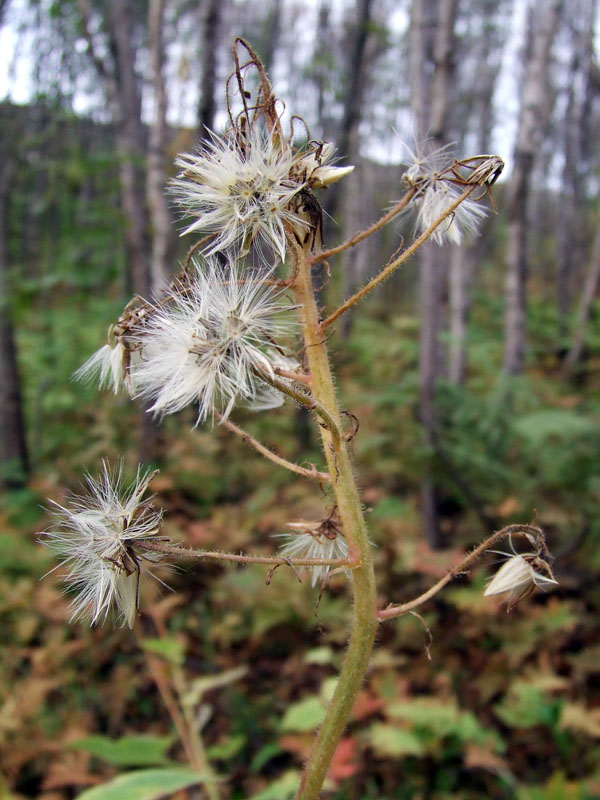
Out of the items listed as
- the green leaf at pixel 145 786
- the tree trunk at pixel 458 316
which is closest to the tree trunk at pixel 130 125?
the tree trunk at pixel 458 316

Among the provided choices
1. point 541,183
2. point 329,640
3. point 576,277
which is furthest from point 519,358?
point 541,183

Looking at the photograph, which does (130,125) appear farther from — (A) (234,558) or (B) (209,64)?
(A) (234,558)

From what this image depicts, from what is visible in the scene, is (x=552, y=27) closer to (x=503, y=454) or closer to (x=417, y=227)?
(x=503, y=454)

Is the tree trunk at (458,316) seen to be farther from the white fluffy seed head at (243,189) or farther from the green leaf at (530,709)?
the white fluffy seed head at (243,189)

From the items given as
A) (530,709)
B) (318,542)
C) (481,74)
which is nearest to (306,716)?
(318,542)

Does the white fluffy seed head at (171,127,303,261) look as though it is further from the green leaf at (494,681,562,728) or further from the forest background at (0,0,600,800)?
the green leaf at (494,681,562,728)

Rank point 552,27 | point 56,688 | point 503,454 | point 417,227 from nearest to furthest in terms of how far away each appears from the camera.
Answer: point 417,227 < point 56,688 < point 503,454 < point 552,27
